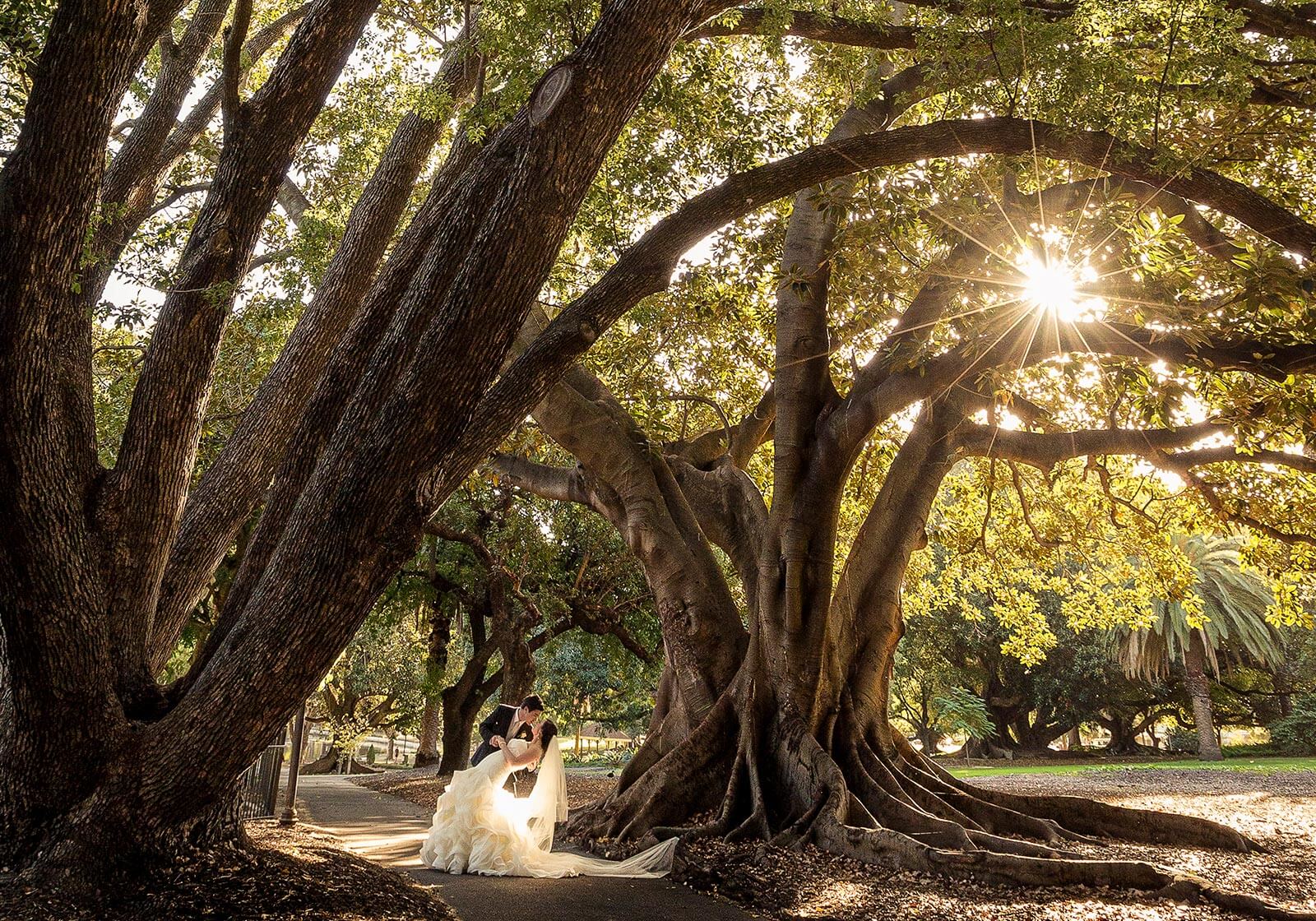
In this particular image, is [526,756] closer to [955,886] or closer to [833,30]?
[955,886]

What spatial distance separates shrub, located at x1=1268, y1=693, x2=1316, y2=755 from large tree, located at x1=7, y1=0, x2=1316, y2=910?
24.8 meters

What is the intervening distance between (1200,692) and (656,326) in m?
24.2

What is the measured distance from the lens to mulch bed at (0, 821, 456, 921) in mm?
3430

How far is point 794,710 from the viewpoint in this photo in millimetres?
8211

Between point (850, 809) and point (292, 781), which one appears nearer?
point (850, 809)

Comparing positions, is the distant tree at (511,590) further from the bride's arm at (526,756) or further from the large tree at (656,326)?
the bride's arm at (526,756)

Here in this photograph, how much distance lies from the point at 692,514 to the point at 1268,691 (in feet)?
101

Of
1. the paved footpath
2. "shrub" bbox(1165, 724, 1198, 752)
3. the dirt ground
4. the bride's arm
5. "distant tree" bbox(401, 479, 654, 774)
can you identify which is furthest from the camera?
"shrub" bbox(1165, 724, 1198, 752)

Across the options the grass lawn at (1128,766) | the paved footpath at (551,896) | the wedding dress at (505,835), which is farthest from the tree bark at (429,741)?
the wedding dress at (505,835)

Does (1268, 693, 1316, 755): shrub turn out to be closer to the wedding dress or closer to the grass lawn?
the grass lawn

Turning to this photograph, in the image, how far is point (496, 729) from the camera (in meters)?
8.71

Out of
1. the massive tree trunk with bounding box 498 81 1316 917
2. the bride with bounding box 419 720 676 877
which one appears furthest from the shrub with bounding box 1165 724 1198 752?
the bride with bounding box 419 720 676 877

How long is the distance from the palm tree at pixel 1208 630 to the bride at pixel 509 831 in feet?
75.9

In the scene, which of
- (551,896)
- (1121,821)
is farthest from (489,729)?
(1121,821)
